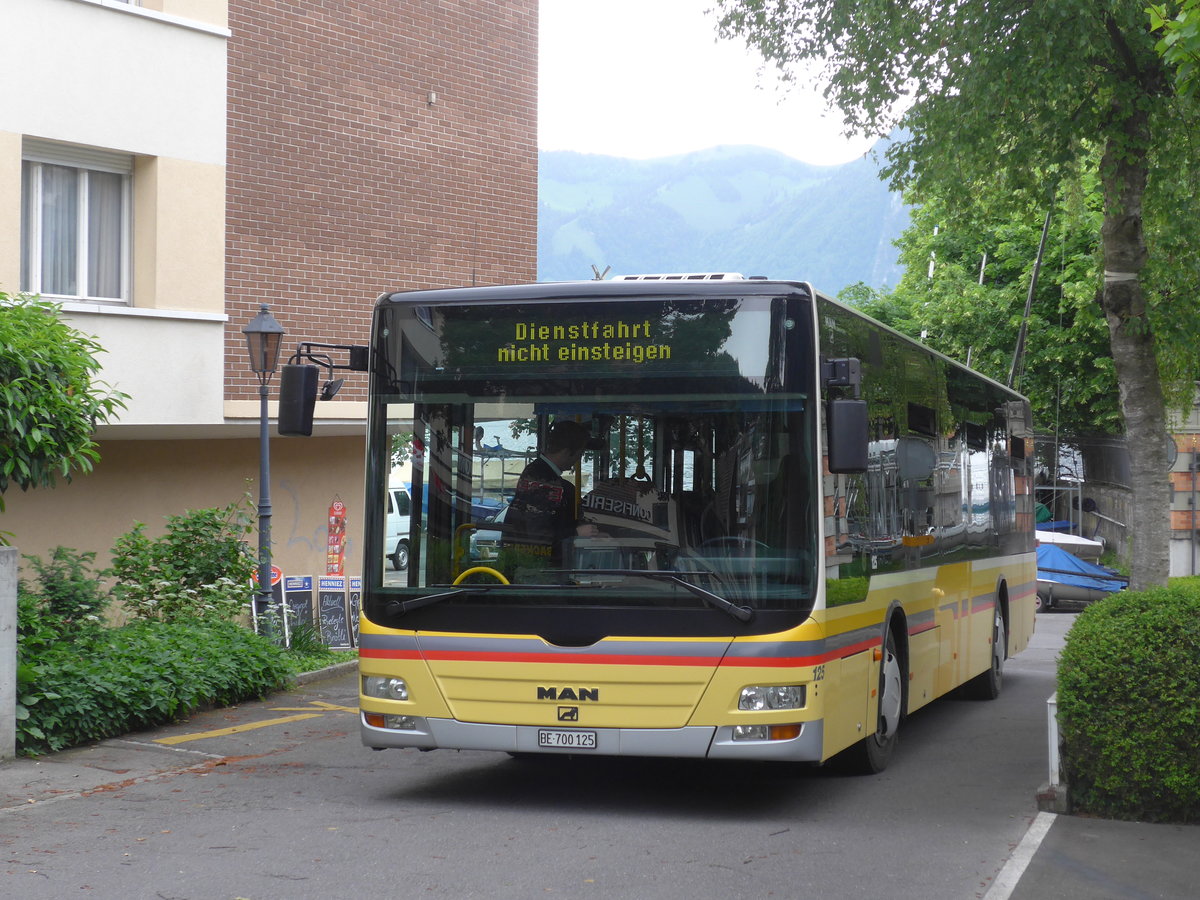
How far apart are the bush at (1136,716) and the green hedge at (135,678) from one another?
21.7 feet

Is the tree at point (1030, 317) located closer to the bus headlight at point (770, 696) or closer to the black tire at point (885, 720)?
the black tire at point (885, 720)

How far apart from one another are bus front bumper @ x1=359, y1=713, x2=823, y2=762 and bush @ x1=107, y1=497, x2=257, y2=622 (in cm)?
569

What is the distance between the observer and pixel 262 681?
13102mm

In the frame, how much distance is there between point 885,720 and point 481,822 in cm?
310

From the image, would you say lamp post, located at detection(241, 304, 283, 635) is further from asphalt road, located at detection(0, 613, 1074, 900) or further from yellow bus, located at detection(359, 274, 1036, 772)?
yellow bus, located at detection(359, 274, 1036, 772)

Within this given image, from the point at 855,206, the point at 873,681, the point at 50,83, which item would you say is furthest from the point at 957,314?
the point at 855,206

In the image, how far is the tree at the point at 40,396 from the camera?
1016 centimetres

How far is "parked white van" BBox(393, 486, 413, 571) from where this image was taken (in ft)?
27.7

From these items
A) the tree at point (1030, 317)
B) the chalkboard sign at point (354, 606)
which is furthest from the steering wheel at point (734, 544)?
the tree at point (1030, 317)

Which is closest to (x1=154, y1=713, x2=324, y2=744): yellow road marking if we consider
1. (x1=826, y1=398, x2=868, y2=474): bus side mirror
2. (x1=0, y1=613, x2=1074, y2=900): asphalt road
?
(x1=0, y1=613, x2=1074, y2=900): asphalt road

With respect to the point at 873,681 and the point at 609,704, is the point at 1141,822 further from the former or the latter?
the point at 609,704

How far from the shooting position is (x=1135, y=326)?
14.0m

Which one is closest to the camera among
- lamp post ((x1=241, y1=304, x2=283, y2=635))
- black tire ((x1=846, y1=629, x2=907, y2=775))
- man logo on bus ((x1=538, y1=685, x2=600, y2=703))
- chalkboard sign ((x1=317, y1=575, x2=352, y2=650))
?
man logo on bus ((x1=538, y1=685, x2=600, y2=703))

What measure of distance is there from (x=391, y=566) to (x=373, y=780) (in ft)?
5.22
